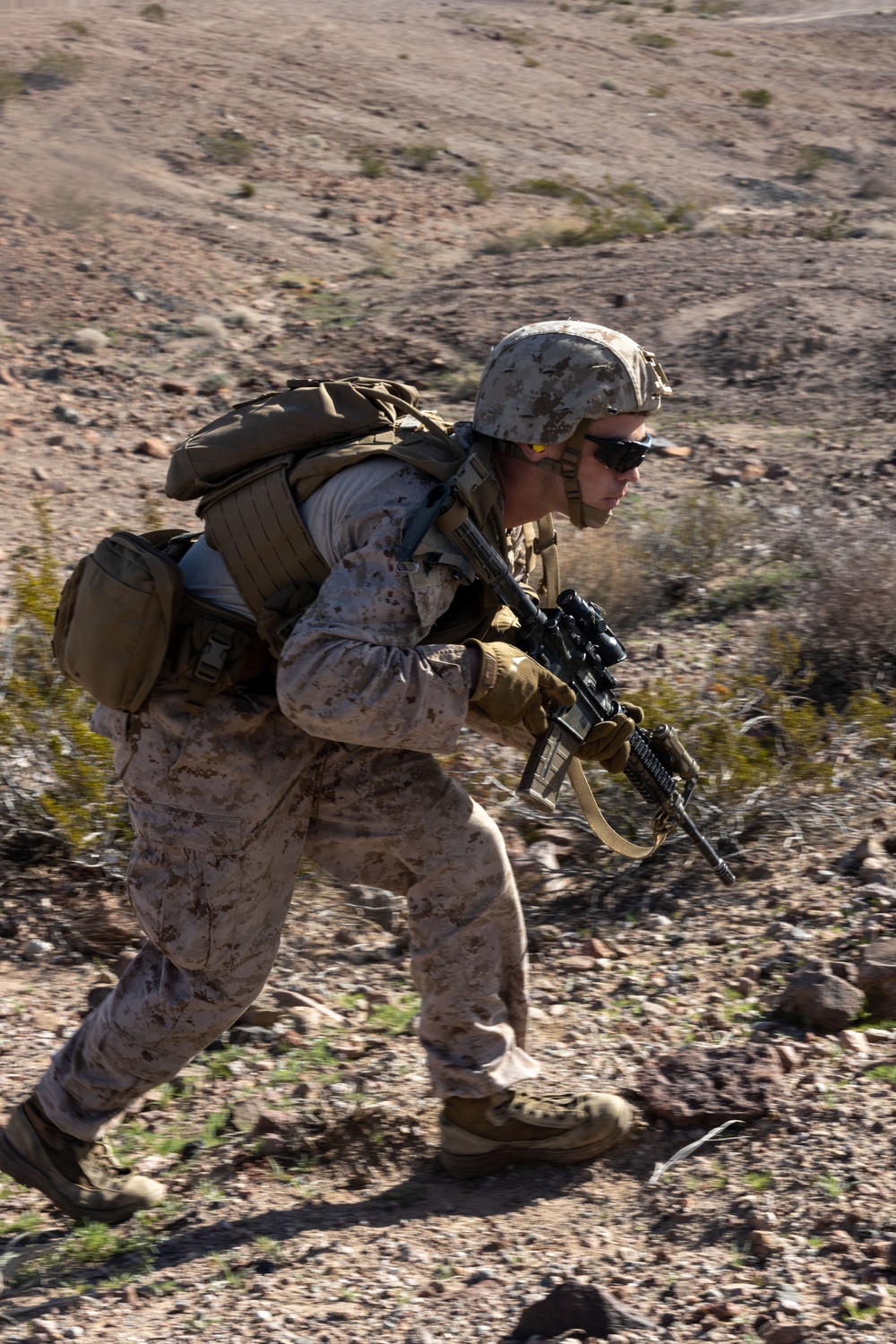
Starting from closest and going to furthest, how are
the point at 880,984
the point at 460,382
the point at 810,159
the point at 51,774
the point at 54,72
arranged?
the point at 880,984, the point at 51,774, the point at 460,382, the point at 54,72, the point at 810,159

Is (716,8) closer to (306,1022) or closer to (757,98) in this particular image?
(757,98)

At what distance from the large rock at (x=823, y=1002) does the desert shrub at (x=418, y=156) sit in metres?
11.7

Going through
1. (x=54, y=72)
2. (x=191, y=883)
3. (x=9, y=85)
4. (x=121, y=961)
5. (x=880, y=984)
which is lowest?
(x=121, y=961)

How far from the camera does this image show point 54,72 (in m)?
14.2

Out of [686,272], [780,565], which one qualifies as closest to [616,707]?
[780,565]

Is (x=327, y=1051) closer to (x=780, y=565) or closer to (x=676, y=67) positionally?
(x=780, y=565)

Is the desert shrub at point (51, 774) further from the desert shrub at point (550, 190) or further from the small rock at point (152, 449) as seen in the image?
the desert shrub at point (550, 190)

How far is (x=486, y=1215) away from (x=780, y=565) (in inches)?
148

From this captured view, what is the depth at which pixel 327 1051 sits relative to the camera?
3.38 metres

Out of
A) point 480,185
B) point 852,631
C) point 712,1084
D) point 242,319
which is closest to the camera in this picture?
point 712,1084

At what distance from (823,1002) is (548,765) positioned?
1.01 m

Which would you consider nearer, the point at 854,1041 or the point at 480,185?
the point at 854,1041

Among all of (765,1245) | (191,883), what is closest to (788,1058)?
(765,1245)

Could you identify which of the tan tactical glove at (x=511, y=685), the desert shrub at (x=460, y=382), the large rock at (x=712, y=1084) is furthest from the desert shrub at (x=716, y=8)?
the tan tactical glove at (x=511, y=685)
